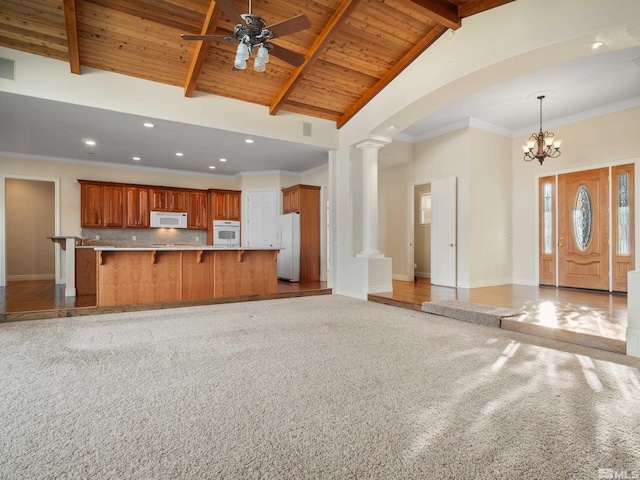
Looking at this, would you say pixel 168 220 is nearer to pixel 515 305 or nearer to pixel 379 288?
pixel 379 288

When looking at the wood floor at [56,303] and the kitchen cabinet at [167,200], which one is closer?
the wood floor at [56,303]

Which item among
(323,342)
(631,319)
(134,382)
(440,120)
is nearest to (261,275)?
(323,342)

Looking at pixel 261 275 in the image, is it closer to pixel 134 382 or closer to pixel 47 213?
pixel 134 382

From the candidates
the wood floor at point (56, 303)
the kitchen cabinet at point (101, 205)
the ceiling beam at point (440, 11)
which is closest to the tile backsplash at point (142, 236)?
the kitchen cabinet at point (101, 205)

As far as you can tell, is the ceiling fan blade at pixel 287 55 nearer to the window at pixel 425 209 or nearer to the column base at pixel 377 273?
the column base at pixel 377 273

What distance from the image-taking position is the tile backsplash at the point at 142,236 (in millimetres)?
8137

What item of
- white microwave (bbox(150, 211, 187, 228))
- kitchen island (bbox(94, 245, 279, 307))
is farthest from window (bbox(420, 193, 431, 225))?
white microwave (bbox(150, 211, 187, 228))

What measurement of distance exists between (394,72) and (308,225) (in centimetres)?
399

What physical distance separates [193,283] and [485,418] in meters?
4.96

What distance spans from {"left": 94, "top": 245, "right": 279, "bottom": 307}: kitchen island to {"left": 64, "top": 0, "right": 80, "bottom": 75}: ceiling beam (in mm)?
2443

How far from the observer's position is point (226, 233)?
9172mm

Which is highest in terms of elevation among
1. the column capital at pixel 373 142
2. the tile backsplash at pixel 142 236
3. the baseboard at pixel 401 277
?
the column capital at pixel 373 142

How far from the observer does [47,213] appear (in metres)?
9.12

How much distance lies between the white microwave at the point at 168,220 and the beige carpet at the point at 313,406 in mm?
5027
